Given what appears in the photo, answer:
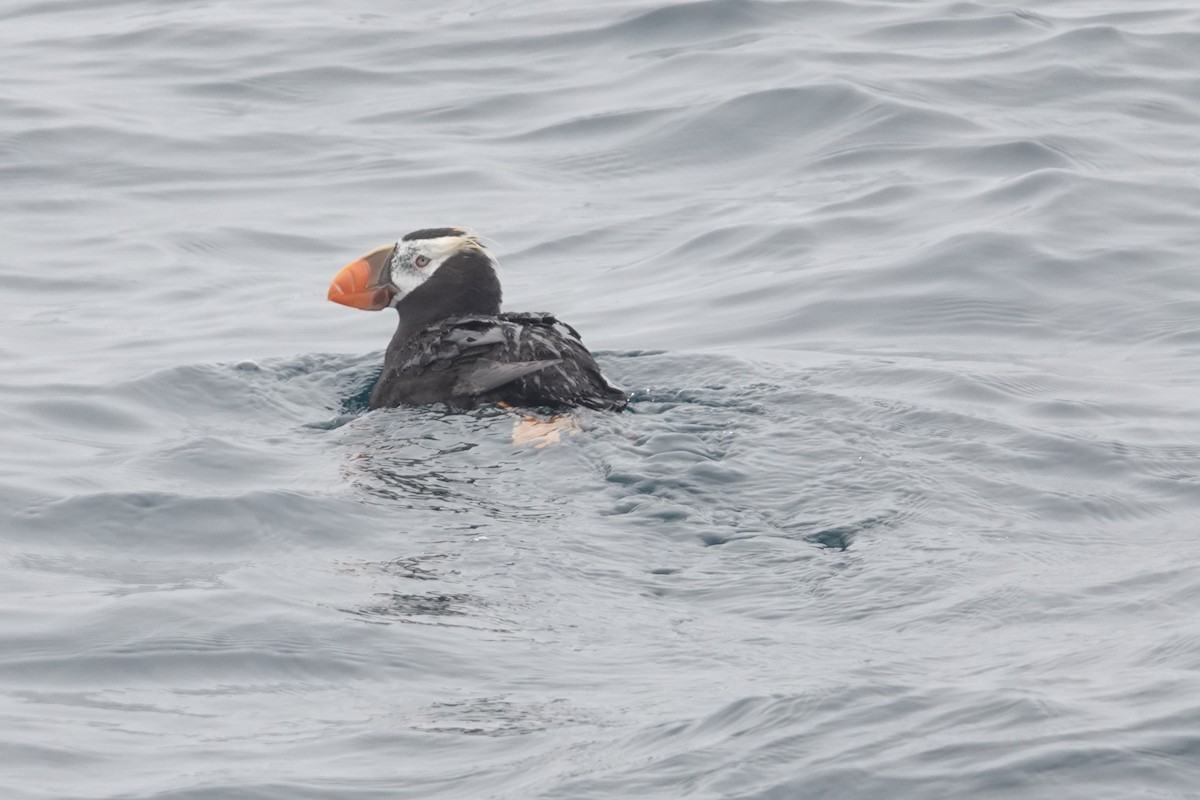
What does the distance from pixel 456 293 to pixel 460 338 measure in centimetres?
63

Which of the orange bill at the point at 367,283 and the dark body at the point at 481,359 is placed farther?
the orange bill at the point at 367,283

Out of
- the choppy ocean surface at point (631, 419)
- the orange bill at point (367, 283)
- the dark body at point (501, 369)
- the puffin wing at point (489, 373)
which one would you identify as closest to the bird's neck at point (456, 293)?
the orange bill at point (367, 283)

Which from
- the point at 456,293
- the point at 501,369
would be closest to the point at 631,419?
the point at 501,369

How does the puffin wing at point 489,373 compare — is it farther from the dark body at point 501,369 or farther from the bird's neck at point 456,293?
the bird's neck at point 456,293

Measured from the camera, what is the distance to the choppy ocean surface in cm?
432

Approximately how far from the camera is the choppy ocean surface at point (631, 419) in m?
4.32

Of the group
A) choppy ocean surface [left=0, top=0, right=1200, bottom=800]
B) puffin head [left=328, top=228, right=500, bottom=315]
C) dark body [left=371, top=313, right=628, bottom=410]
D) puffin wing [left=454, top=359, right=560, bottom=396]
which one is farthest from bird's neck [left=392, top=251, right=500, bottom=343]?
puffin wing [left=454, top=359, right=560, bottom=396]

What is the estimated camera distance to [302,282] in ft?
34.0

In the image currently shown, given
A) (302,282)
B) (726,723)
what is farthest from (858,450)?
(302,282)

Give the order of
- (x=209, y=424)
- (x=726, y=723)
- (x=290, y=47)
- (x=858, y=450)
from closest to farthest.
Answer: (x=726, y=723)
(x=858, y=450)
(x=209, y=424)
(x=290, y=47)

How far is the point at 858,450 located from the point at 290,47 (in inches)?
371

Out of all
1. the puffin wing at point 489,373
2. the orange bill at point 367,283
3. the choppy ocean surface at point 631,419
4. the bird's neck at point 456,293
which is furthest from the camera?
the orange bill at point 367,283

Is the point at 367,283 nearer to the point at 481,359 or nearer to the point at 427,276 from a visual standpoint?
the point at 427,276

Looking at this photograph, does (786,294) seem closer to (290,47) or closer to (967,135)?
(967,135)
